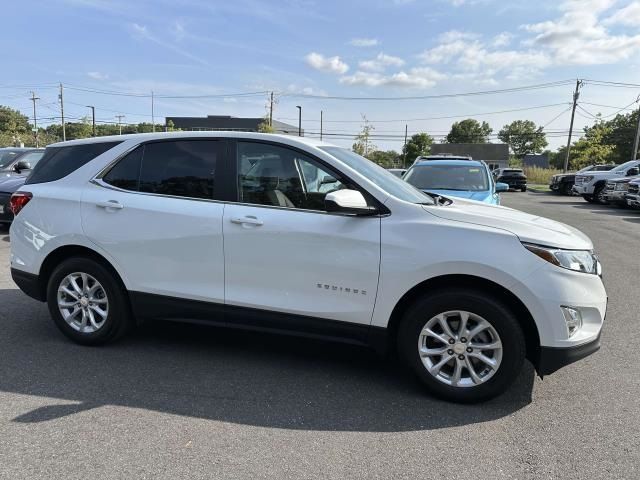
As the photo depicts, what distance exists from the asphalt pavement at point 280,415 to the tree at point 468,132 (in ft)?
394

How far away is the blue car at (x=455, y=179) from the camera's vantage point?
304 inches

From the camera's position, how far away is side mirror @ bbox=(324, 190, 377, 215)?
3.33 metres

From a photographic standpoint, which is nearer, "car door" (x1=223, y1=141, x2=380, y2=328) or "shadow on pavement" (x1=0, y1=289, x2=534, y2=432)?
"shadow on pavement" (x1=0, y1=289, x2=534, y2=432)

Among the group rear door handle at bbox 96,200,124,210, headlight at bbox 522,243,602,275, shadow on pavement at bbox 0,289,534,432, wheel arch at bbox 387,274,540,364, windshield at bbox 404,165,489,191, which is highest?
windshield at bbox 404,165,489,191

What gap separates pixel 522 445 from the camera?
9.59 feet

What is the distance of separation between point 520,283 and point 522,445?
3.16ft

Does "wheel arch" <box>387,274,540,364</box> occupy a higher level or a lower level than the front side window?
lower

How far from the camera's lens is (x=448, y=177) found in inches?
325

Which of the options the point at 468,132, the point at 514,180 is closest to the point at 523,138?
the point at 468,132

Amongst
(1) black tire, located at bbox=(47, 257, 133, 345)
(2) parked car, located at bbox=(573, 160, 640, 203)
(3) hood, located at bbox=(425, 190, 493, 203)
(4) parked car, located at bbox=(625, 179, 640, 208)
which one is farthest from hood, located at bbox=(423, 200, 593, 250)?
(2) parked car, located at bbox=(573, 160, 640, 203)

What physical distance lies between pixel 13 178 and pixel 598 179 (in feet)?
72.0

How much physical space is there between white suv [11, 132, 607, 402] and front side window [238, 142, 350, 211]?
11 mm

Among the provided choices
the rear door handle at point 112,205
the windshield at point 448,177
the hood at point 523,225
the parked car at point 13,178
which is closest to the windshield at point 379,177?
the hood at point 523,225

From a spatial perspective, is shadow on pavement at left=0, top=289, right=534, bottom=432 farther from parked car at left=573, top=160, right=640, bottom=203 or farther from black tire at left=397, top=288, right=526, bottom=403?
parked car at left=573, top=160, right=640, bottom=203
